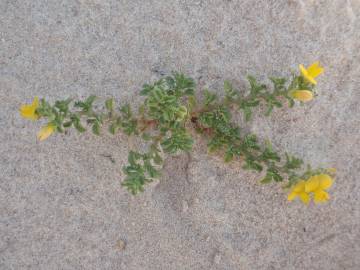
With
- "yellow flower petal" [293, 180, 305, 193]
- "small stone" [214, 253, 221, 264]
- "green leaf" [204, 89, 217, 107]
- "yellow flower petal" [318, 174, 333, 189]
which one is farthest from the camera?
"small stone" [214, 253, 221, 264]

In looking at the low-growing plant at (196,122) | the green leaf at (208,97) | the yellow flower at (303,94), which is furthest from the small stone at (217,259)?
the yellow flower at (303,94)

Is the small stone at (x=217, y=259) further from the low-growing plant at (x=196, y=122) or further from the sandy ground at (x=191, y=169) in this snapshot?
the low-growing plant at (x=196, y=122)

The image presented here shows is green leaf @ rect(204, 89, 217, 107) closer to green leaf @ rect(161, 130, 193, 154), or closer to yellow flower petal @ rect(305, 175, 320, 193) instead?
green leaf @ rect(161, 130, 193, 154)

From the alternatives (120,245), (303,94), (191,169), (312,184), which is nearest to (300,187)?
(312,184)

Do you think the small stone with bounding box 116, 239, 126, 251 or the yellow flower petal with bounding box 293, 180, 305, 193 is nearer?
the yellow flower petal with bounding box 293, 180, 305, 193

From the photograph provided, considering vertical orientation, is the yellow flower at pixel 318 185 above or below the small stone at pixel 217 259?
above

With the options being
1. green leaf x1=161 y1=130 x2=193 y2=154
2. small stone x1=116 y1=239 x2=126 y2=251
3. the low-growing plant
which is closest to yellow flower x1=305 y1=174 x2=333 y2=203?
the low-growing plant

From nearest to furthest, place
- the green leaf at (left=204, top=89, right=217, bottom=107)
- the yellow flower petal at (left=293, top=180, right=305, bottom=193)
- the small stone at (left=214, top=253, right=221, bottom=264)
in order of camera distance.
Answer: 1. the yellow flower petal at (left=293, top=180, right=305, bottom=193)
2. the green leaf at (left=204, top=89, right=217, bottom=107)
3. the small stone at (left=214, top=253, right=221, bottom=264)
